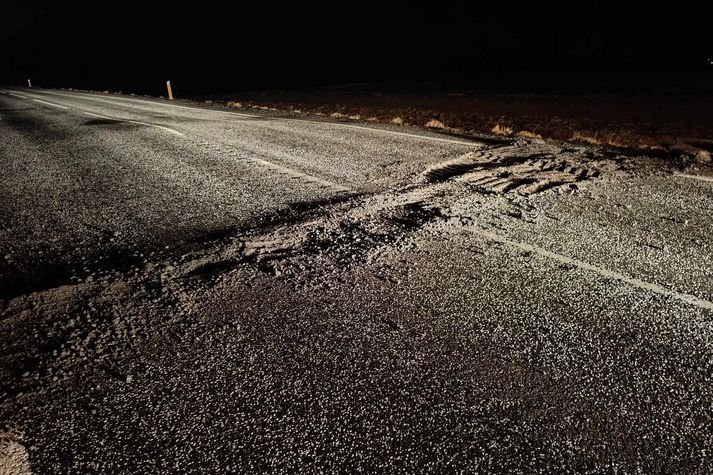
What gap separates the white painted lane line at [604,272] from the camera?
2.44m

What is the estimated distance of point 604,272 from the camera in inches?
110

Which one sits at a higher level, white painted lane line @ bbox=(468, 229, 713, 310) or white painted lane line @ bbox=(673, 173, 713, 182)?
white painted lane line @ bbox=(673, 173, 713, 182)

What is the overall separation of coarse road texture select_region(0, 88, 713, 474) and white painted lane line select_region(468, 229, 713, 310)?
0.02m

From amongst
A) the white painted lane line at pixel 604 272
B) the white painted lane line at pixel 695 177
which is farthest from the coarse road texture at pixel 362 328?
the white painted lane line at pixel 695 177

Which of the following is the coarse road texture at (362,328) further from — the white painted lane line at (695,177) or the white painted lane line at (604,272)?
the white painted lane line at (695,177)

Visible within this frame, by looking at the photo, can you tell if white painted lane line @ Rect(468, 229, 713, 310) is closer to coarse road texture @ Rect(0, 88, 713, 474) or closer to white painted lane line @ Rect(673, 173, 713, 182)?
coarse road texture @ Rect(0, 88, 713, 474)

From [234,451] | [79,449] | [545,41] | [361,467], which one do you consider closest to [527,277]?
[361,467]

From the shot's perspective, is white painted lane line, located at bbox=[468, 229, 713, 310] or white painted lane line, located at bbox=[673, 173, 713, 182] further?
white painted lane line, located at bbox=[673, 173, 713, 182]

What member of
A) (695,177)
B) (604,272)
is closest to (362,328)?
(604,272)

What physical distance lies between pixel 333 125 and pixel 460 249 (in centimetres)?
749

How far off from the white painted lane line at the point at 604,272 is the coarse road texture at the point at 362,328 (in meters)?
0.02

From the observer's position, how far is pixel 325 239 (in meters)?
3.37

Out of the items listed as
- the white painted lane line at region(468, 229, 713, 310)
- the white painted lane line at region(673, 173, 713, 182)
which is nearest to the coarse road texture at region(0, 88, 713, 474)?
the white painted lane line at region(468, 229, 713, 310)

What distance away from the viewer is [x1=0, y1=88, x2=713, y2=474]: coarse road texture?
1.62 metres
